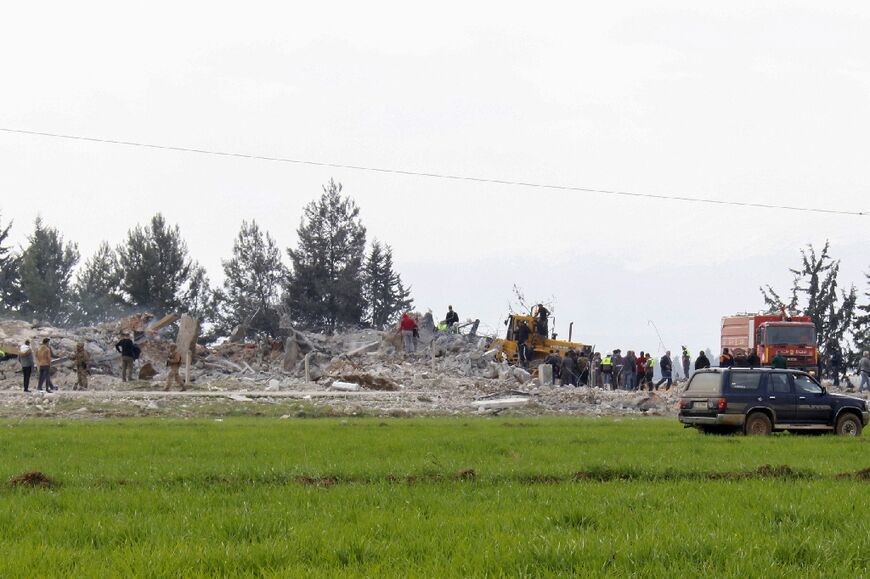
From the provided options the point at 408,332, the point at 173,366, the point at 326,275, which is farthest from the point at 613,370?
the point at 326,275

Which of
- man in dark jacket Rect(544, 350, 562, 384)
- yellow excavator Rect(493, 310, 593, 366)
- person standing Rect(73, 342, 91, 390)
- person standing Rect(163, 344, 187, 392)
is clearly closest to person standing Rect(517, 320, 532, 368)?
yellow excavator Rect(493, 310, 593, 366)

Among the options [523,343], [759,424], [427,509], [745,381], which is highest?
[523,343]

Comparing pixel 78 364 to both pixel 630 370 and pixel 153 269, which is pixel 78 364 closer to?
pixel 630 370

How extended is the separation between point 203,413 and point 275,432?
332 inches

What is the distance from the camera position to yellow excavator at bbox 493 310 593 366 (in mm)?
52562

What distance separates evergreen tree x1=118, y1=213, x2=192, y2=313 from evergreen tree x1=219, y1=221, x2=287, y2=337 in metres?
7.28

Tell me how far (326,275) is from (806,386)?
194 feet

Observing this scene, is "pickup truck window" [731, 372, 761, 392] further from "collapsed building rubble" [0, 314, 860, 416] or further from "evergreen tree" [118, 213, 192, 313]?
"evergreen tree" [118, 213, 192, 313]

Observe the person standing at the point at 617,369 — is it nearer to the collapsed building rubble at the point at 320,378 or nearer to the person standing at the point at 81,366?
the collapsed building rubble at the point at 320,378

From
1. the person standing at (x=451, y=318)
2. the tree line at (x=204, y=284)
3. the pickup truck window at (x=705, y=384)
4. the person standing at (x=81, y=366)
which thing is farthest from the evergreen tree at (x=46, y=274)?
the pickup truck window at (x=705, y=384)

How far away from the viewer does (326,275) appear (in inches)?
3177

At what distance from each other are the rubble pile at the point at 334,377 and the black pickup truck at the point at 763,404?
9325 mm

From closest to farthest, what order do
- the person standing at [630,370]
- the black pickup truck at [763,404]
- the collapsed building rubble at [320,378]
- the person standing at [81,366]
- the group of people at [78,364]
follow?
1. the black pickup truck at [763,404]
2. the collapsed building rubble at [320,378]
3. the group of people at [78,364]
4. the person standing at [81,366]
5. the person standing at [630,370]

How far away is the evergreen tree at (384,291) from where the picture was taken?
8756 cm
